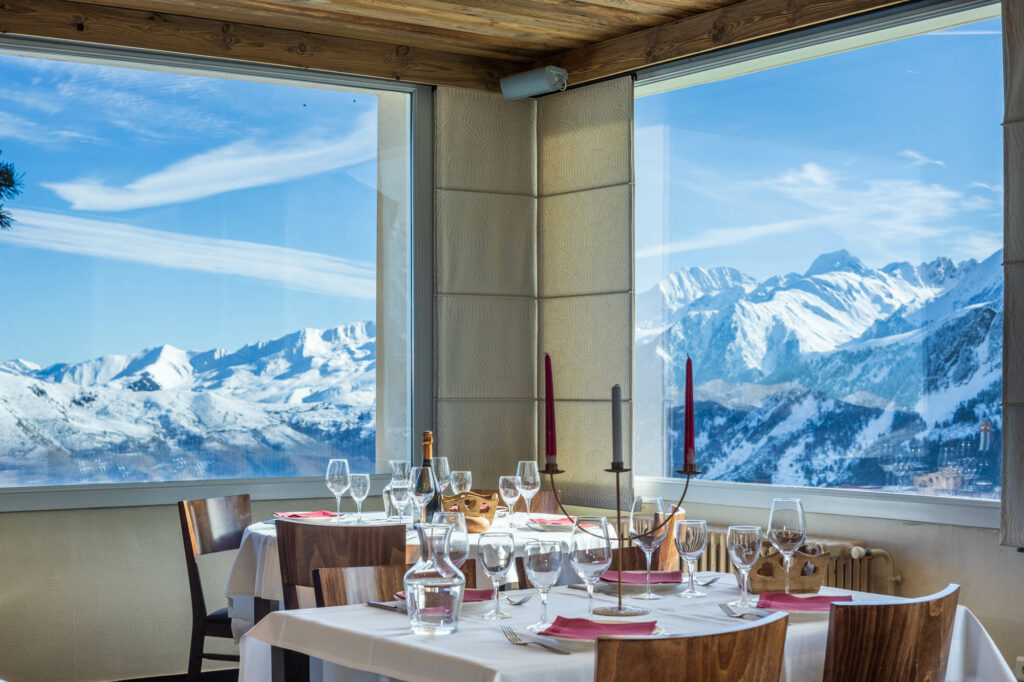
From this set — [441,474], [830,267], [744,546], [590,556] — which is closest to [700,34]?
[830,267]

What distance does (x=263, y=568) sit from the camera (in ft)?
13.0

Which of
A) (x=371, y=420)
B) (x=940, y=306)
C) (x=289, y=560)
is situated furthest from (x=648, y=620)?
(x=371, y=420)

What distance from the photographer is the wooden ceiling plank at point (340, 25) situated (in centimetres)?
520

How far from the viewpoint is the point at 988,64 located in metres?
4.54

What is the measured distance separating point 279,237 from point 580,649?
4.01 meters

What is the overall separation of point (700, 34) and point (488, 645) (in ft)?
12.7

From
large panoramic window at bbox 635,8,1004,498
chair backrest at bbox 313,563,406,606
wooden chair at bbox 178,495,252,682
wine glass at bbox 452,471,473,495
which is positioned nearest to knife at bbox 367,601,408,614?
chair backrest at bbox 313,563,406,606

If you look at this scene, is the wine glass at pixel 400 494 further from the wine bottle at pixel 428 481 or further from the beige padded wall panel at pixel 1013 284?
the beige padded wall panel at pixel 1013 284

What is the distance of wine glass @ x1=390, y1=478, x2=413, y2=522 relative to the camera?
3947 mm

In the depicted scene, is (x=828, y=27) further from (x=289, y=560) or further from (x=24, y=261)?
(x=24, y=261)

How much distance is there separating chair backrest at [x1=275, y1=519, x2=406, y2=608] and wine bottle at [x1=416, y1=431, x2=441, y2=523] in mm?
637

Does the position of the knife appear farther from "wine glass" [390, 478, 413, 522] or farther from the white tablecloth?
"wine glass" [390, 478, 413, 522]

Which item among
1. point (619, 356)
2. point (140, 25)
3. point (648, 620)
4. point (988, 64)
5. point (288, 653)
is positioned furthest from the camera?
point (619, 356)

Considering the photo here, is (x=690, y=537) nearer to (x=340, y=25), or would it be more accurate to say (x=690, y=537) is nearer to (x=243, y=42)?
(x=340, y=25)
